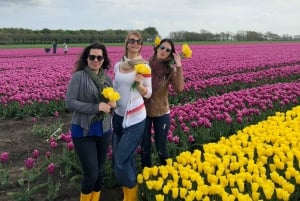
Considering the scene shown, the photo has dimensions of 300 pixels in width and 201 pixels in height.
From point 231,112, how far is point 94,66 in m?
4.45

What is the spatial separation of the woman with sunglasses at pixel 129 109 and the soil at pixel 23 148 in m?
0.82

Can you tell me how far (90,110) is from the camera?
4430mm

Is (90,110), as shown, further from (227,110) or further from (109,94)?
(227,110)

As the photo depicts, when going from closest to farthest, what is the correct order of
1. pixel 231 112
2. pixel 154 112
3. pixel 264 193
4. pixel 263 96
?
pixel 264 193 → pixel 154 112 → pixel 231 112 → pixel 263 96

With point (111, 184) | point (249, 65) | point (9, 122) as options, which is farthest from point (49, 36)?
point (111, 184)

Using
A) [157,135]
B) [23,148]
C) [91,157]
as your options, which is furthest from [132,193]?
[23,148]

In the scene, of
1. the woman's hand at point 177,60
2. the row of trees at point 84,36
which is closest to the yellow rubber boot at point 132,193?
the woman's hand at point 177,60

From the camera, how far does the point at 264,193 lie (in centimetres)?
438

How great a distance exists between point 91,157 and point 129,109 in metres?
0.67

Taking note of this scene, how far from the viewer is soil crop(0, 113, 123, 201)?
18.1ft

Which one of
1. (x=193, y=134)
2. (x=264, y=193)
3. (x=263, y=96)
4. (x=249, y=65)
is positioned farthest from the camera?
(x=249, y=65)

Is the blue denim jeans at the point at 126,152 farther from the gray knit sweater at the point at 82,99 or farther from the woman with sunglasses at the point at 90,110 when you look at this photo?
the gray knit sweater at the point at 82,99

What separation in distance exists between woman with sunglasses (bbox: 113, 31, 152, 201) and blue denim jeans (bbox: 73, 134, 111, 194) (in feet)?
0.59

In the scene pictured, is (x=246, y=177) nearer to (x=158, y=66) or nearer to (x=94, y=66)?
(x=158, y=66)
